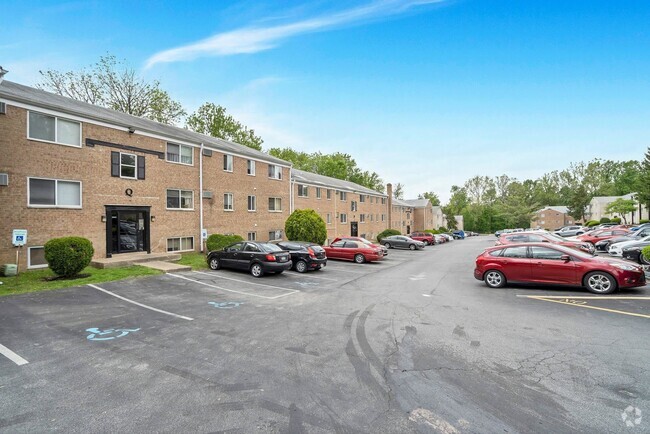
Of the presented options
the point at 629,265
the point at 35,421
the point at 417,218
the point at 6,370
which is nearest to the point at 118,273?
the point at 6,370

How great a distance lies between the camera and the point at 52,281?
11.1m

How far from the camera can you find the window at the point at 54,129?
13.2 meters

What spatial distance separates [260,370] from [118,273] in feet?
35.3

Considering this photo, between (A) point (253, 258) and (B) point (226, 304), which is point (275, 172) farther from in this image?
(B) point (226, 304)

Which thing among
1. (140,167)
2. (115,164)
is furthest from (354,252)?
(115,164)

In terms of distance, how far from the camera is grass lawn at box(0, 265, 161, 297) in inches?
394

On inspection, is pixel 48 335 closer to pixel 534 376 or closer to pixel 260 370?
pixel 260 370

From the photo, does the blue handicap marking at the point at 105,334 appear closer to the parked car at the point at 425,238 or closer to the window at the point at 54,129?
the window at the point at 54,129

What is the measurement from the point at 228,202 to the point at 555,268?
1888cm

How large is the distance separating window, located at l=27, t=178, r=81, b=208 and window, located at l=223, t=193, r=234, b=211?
8.55 m

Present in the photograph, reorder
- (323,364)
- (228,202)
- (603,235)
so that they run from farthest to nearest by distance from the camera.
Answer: (603,235) → (228,202) → (323,364)

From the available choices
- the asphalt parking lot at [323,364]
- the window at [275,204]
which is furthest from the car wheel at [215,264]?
the window at [275,204]

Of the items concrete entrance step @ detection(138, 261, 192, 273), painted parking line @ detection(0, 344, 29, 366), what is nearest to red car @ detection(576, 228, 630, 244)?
concrete entrance step @ detection(138, 261, 192, 273)

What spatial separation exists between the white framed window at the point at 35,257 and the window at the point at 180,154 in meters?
7.86
